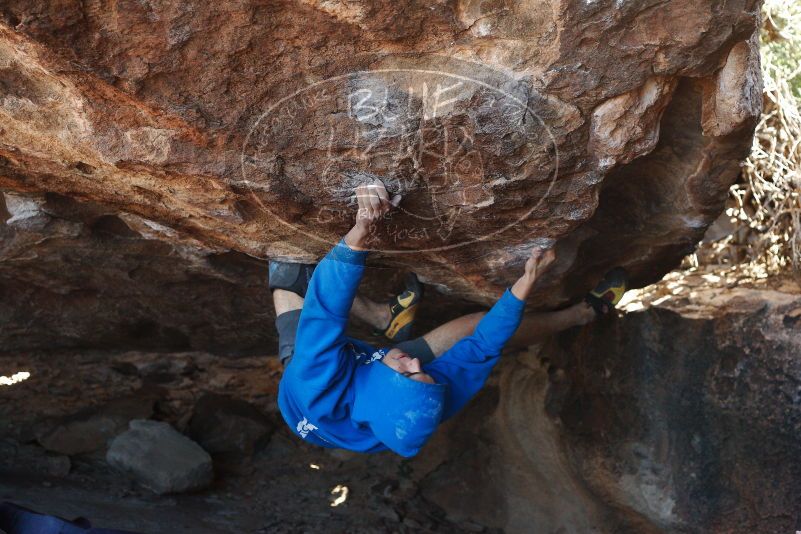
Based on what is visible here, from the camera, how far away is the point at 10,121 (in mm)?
1771

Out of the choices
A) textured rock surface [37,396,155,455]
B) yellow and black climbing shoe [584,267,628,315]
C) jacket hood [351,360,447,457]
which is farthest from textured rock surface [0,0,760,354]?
textured rock surface [37,396,155,455]

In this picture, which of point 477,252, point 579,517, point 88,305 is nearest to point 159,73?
point 477,252

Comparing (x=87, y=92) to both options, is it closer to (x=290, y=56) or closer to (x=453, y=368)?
(x=290, y=56)

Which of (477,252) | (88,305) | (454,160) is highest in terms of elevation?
(454,160)

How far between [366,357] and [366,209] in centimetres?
47

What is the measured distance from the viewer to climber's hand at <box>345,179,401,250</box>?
1.89m

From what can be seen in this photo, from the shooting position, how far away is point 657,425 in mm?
2607

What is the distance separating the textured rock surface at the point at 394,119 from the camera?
1536 mm

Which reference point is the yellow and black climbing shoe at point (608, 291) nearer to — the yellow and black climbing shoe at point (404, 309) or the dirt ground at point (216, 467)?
the yellow and black climbing shoe at point (404, 309)

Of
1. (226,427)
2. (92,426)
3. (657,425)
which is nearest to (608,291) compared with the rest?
(657,425)

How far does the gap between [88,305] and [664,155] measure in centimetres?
207

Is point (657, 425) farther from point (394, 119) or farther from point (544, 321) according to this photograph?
point (394, 119)
